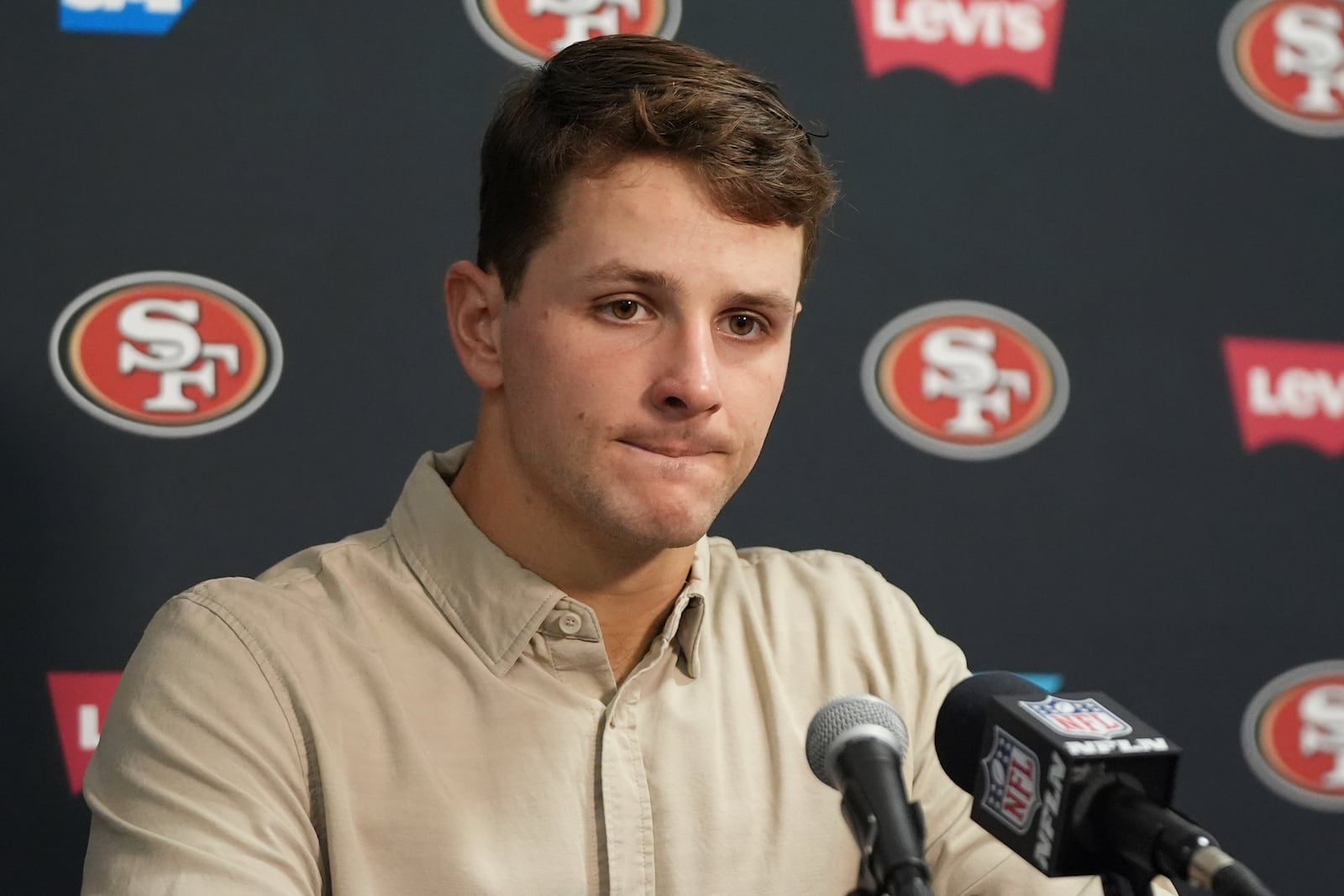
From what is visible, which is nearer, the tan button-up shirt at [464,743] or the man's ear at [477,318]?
the tan button-up shirt at [464,743]

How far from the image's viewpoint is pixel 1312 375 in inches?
75.2

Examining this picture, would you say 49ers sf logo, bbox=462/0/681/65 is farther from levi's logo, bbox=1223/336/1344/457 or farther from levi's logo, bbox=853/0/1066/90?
levi's logo, bbox=1223/336/1344/457

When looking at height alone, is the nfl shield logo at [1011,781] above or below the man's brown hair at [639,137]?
below

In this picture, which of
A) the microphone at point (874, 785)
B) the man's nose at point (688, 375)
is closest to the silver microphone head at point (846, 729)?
the microphone at point (874, 785)

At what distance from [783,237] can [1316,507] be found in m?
0.93

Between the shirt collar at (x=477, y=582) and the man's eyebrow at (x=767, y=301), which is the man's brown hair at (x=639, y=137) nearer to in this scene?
the man's eyebrow at (x=767, y=301)

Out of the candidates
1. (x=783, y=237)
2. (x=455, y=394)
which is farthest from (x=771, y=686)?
(x=455, y=394)

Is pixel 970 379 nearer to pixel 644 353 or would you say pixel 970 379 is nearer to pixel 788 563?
pixel 788 563

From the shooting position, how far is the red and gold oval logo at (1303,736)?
1.91 m

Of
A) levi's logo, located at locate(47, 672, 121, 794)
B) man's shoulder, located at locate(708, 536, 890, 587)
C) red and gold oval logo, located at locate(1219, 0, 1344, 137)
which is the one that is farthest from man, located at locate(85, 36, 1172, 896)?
red and gold oval logo, located at locate(1219, 0, 1344, 137)

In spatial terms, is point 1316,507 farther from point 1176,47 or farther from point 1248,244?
point 1176,47

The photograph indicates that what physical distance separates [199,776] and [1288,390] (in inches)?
53.3

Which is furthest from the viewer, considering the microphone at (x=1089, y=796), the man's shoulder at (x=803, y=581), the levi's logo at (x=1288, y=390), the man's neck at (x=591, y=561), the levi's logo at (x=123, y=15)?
the levi's logo at (x=1288, y=390)

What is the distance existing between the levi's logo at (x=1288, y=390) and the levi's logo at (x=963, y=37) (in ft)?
1.37
